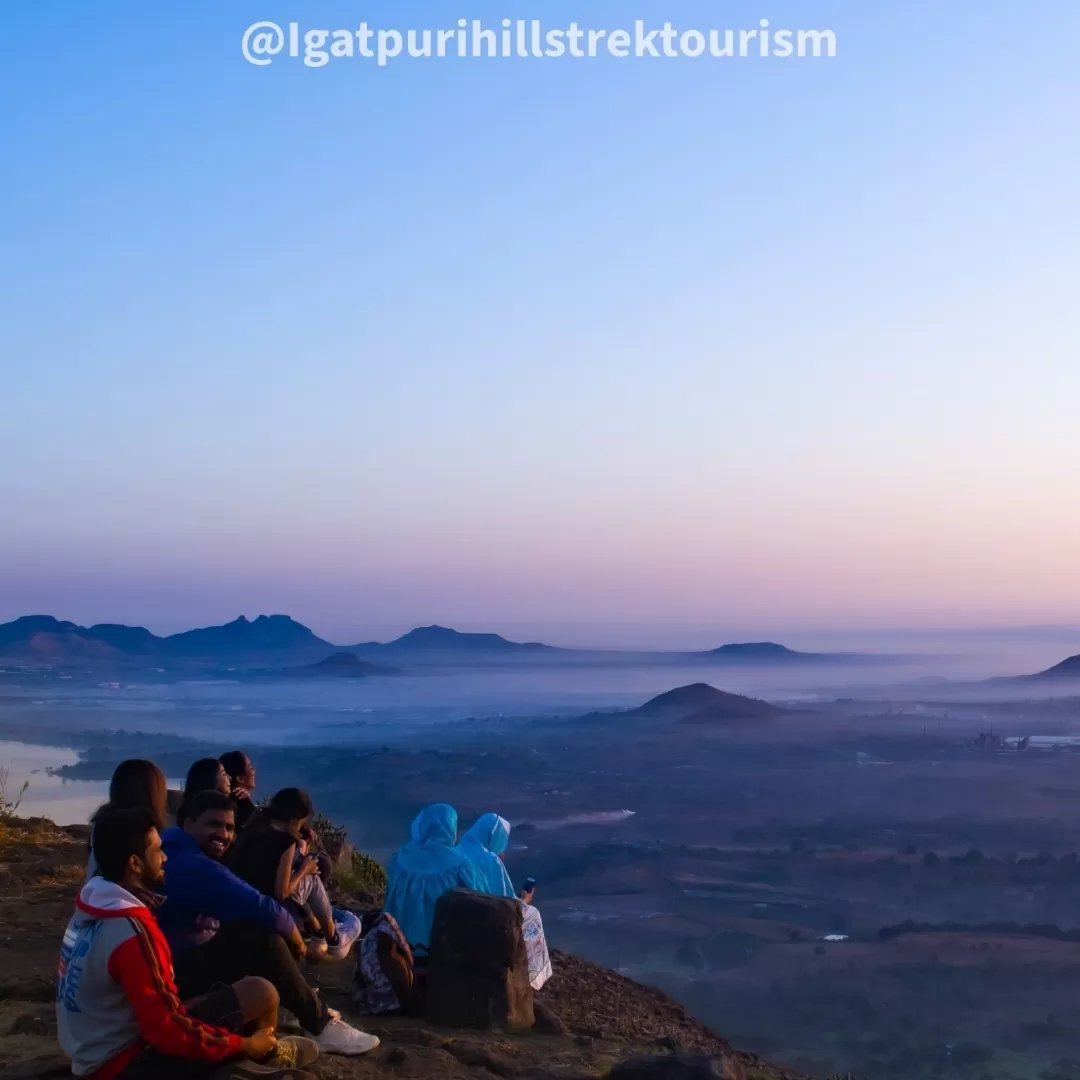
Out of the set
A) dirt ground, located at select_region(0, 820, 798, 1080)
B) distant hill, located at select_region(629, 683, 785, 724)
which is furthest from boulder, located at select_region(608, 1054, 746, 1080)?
distant hill, located at select_region(629, 683, 785, 724)

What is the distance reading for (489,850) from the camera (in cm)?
817

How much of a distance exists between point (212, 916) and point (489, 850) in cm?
271

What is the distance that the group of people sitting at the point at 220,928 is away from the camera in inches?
182

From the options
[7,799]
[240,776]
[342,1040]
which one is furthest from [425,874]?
[7,799]

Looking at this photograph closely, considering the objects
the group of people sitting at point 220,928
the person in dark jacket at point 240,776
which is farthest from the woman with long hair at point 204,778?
the person in dark jacket at point 240,776

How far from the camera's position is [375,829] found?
92.8 ft

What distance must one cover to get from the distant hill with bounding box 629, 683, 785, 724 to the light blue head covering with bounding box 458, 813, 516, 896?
1675 inches

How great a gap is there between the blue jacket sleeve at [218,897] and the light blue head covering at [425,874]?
2083 mm

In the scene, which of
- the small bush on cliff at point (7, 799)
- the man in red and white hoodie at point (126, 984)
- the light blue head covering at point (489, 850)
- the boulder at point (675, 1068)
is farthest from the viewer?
the small bush on cliff at point (7, 799)

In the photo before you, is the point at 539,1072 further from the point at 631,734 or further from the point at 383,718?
the point at 383,718

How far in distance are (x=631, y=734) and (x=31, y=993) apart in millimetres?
41005

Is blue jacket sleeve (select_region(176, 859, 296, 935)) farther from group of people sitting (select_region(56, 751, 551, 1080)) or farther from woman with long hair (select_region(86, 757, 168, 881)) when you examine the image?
woman with long hair (select_region(86, 757, 168, 881))

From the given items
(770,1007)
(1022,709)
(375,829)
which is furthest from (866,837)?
(1022,709)

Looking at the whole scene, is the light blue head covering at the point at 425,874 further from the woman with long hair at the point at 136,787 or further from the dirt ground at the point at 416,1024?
the woman with long hair at the point at 136,787
